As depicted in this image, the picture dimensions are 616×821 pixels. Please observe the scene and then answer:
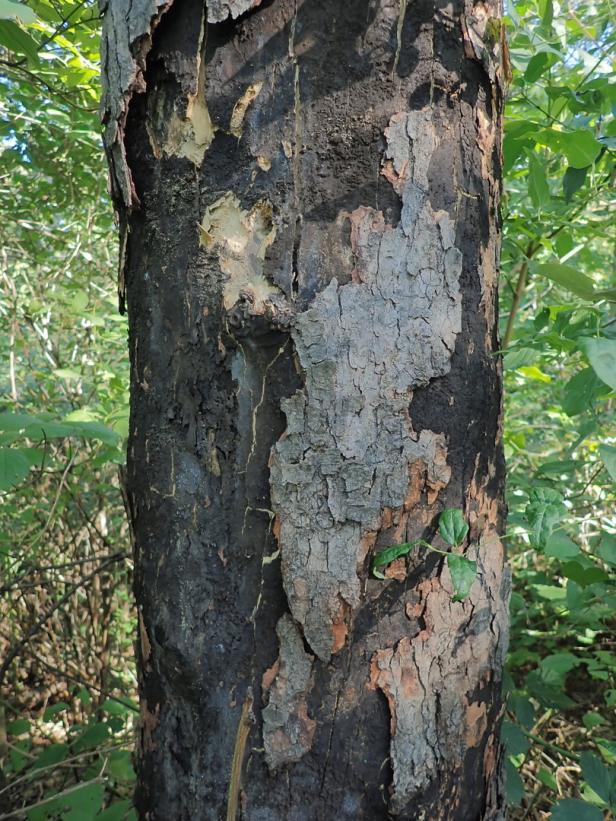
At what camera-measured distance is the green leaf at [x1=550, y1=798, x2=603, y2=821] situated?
110 centimetres

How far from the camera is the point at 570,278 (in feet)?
3.19

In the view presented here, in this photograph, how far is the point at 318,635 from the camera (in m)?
0.82

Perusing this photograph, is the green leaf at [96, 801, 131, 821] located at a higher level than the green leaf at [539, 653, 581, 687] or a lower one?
lower

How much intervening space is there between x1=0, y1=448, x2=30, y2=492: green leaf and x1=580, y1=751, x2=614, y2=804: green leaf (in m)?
1.33

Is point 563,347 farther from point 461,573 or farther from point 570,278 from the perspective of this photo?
point 461,573

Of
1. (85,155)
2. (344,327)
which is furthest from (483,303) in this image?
(85,155)

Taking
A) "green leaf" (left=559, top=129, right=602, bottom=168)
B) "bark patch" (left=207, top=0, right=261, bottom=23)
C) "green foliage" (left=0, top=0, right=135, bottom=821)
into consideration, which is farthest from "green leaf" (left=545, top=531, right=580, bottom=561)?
"green foliage" (left=0, top=0, right=135, bottom=821)

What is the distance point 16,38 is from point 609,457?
4.47 feet

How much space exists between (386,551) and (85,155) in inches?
107

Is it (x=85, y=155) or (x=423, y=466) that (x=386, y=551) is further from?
(x=85, y=155)

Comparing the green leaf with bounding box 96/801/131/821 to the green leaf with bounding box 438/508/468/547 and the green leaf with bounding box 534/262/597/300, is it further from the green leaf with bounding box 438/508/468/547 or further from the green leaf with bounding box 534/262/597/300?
the green leaf with bounding box 534/262/597/300

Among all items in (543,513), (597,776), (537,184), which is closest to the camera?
(543,513)

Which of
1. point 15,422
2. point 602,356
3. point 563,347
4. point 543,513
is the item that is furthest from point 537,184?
point 15,422

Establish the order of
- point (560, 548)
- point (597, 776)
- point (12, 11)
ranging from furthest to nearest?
point (597, 776), point (560, 548), point (12, 11)
